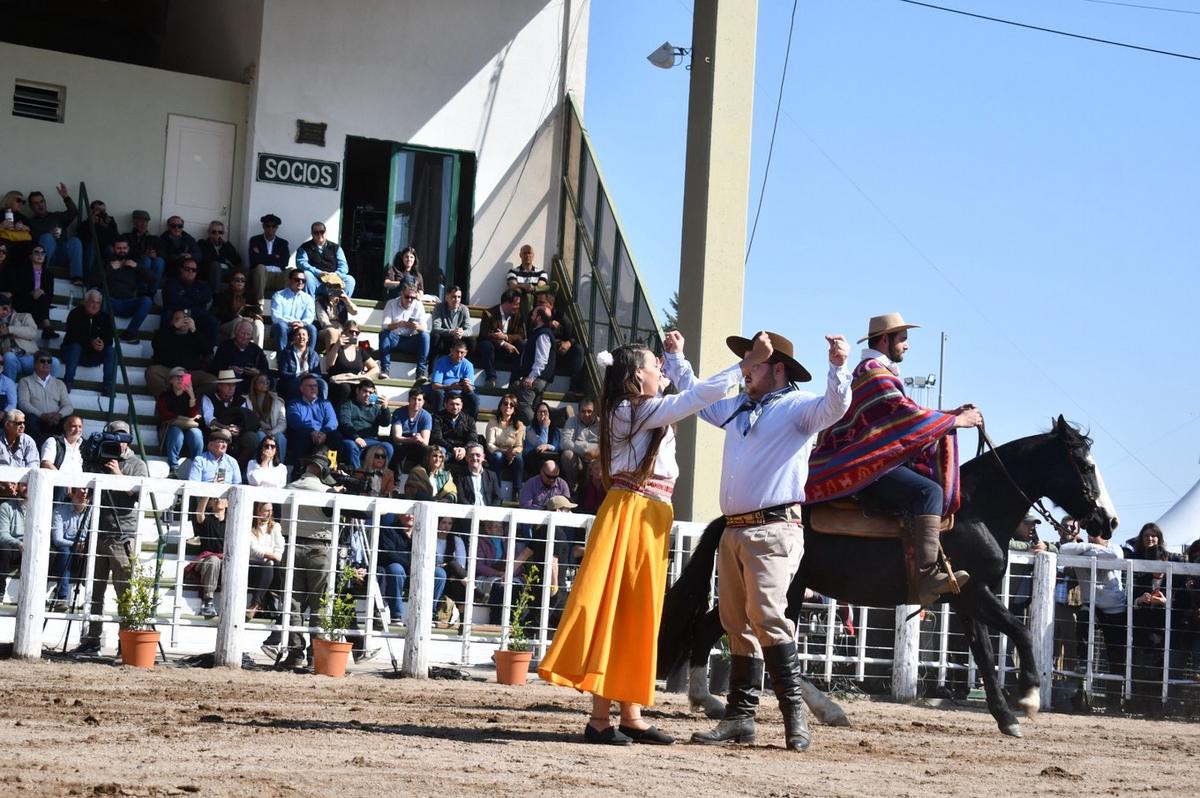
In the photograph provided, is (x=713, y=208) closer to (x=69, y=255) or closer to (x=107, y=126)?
(x=69, y=255)

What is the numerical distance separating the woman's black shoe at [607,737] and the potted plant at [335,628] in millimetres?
4100

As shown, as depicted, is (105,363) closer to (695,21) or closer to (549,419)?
(549,419)

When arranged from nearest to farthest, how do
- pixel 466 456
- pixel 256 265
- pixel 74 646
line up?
1. pixel 74 646
2. pixel 466 456
3. pixel 256 265

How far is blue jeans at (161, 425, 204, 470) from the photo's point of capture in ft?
47.6

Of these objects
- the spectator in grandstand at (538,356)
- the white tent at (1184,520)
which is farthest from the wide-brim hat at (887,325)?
the white tent at (1184,520)

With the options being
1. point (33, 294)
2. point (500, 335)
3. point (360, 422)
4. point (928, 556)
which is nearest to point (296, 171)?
point (500, 335)

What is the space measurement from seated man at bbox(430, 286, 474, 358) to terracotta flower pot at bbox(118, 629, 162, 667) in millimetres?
7464

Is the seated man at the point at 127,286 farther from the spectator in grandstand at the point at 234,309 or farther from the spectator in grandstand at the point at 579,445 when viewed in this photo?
the spectator in grandstand at the point at 579,445

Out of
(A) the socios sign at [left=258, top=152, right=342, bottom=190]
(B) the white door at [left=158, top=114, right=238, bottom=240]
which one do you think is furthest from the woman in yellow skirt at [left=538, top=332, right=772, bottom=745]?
(B) the white door at [left=158, top=114, right=238, bottom=240]

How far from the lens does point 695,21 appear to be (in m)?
14.3

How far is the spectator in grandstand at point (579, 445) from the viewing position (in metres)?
15.6

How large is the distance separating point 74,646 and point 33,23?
13.5m

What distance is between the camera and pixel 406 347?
17719mm

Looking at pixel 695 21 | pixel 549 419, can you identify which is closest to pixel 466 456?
pixel 549 419
